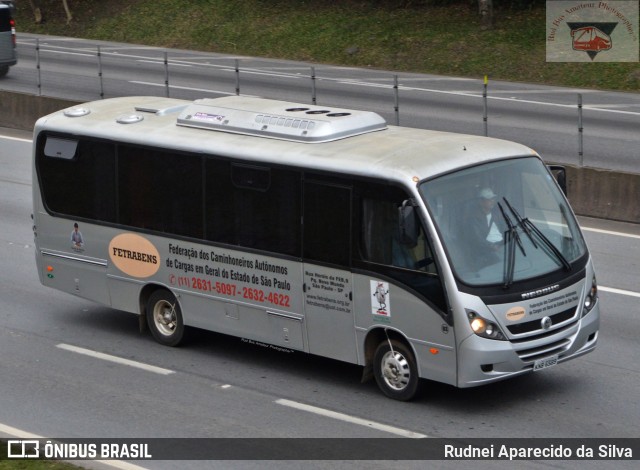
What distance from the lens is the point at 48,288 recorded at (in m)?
15.8

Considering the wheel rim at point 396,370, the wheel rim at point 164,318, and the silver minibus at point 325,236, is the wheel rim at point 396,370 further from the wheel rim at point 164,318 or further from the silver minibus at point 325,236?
the wheel rim at point 164,318

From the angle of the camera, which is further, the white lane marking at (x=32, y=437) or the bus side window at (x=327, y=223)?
the bus side window at (x=327, y=223)

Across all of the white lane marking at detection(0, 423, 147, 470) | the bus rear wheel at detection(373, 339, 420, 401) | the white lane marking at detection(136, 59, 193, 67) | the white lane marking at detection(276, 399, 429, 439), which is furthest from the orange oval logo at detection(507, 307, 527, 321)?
the white lane marking at detection(136, 59, 193, 67)

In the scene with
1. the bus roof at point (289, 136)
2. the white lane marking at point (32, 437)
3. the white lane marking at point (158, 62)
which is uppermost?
the bus roof at point (289, 136)

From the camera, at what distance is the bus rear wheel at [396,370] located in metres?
11.1

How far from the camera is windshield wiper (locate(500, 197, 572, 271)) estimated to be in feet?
36.1

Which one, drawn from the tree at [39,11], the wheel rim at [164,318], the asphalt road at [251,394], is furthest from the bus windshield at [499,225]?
the tree at [39,11]

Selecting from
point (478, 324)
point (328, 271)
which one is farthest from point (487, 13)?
point (478, 324)

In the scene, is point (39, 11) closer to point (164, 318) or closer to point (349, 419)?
point (164, 318)

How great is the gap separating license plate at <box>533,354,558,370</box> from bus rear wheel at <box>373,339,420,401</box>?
1090 mm

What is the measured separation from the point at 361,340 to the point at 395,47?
28654 millimetres

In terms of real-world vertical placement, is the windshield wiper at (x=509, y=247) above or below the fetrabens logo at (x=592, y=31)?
above

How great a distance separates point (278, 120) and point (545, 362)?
12.1ft

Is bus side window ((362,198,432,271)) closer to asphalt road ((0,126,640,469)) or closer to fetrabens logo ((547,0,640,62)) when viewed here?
asphalt road ((0,126,640,469))
